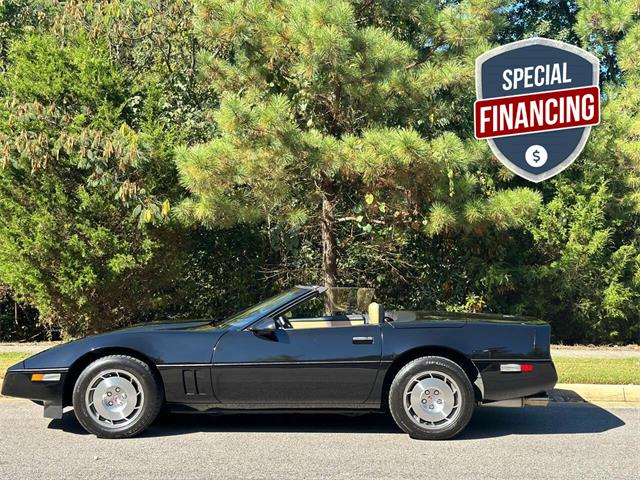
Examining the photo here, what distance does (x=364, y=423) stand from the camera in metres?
6.57

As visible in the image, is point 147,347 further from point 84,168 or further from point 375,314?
point 84,168

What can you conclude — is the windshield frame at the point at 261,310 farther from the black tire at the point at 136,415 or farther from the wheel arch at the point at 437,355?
the wheel arch at the point at 437,355

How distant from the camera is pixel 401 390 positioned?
19.2 ft

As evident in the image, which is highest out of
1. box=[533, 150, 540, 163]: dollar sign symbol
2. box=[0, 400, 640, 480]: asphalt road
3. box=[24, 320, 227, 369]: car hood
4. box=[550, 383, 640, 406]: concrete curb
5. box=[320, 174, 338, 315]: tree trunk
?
box=[533, 150, 540, 163]: dollar sign symbol

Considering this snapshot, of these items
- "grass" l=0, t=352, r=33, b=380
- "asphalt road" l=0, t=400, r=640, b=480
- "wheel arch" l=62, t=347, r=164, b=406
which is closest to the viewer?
"asphalt road" l=0, t=400, r=640, b=480

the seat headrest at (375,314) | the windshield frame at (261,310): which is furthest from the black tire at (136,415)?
the seat headrest at (375,314)

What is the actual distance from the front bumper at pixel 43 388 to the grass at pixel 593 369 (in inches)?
96.8

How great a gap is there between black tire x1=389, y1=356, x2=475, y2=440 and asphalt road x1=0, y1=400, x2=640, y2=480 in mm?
94

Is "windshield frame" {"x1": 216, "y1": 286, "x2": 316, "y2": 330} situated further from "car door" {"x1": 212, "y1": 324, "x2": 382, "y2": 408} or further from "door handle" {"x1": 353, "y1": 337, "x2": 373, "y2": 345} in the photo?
"door handle" {"x1": 353, "y1": 337, "x2": 373, "y2": 345}

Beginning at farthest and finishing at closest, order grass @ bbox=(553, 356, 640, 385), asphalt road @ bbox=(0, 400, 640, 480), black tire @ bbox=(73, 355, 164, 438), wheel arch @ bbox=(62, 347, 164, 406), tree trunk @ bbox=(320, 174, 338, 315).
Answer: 1. tree trunk @ bbox=(320, 174, 338, 315)
2. grass @ bbox=(553, 356, 640, 385)
3. wheel arch @ bbox=(62, 347, 164, 406)
4. black tire @ bbox=(73, 355, 164, 438)
5. asphalt road @ bbox=(0, 400, 640, 480)

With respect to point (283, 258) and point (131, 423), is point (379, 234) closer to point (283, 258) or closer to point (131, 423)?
point (283, 258)

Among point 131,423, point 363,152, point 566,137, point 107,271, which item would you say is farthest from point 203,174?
point 566,137

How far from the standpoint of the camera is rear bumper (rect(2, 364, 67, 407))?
588cm

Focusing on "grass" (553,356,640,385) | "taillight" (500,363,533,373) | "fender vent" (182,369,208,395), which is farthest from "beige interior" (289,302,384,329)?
"grass" (553,356,640,385)
